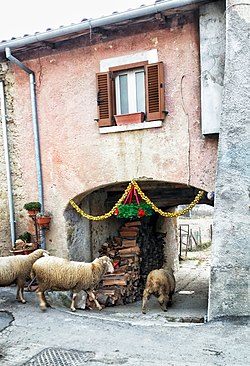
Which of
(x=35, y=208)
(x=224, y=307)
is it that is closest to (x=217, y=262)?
(x=224, y=307)

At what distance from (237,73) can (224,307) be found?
11.5 feet

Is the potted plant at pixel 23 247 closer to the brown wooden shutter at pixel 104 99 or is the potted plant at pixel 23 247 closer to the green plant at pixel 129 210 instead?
the green plant at pixel 129 210

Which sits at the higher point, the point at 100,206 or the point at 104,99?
the point at 104,99

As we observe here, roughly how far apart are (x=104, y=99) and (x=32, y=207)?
111 inches

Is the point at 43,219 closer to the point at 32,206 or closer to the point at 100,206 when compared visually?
the point at 32,206

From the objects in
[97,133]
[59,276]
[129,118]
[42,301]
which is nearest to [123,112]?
[129,118]

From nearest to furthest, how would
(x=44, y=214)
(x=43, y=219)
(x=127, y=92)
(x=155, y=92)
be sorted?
(x=155, y=92) → (x=127, y=92) → (x=43, y=219) → (x=44, y=214)

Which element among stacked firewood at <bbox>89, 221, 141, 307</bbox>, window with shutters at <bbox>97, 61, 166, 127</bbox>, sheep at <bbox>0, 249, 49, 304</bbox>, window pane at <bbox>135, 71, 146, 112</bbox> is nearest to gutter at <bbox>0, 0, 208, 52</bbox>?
window with shutters at <bbox>97, 61, 166, 127</bbox>

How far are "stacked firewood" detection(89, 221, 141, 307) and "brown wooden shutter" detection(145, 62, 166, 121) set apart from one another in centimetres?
378

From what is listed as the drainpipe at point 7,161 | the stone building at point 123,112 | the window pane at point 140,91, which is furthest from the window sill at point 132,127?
Result: the drainpipe at point 7,161

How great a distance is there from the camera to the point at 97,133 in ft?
26.9

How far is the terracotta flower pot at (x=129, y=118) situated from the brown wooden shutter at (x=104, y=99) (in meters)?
0.18

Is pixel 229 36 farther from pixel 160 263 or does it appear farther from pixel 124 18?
pixel 160 263

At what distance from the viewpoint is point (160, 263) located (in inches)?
479
